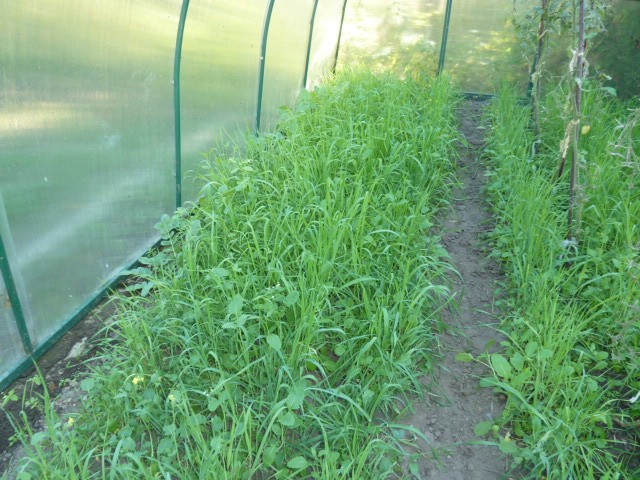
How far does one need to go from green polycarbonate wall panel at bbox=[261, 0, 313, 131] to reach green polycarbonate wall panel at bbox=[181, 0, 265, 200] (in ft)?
1.05

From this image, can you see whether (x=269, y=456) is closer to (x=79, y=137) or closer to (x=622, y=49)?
(x=79, y=137)

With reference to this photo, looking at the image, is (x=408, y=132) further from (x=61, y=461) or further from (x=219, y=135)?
(x=61, y=461)

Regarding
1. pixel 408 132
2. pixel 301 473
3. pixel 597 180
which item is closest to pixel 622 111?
pixel 597 180

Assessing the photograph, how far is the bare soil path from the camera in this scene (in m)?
2.04

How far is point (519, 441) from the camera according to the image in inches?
82.3

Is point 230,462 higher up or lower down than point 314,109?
lower down

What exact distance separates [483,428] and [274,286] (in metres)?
1.12

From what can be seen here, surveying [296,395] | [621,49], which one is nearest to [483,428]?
[296,395]

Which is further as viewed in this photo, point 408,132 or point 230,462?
point 408,132

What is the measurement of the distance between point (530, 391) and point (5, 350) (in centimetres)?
237

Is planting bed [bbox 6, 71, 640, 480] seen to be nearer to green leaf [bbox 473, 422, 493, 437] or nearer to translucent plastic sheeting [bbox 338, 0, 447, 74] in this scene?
green leaf [bbox 473, 422, 493, 437]

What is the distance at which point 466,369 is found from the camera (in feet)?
8.04

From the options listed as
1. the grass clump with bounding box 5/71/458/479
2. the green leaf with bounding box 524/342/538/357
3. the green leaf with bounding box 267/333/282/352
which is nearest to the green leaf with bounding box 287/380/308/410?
the grass clump with bounding box 5/71/458/479

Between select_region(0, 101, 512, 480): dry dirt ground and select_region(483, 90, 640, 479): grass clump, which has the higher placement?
select_region(483, 90, 640, 479): grass clump
